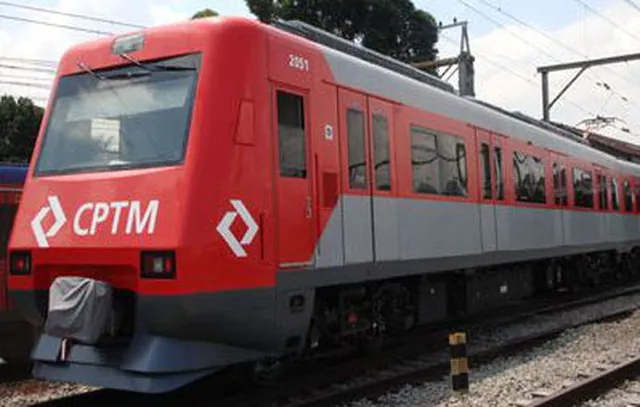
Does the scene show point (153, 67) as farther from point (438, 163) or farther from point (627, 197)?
point (627, 197)

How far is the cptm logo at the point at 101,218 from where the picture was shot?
6500 millimetres

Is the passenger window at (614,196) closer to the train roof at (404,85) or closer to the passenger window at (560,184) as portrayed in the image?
the passenger window at (560,184)

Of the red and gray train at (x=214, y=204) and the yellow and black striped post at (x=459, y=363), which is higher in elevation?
the red and gray train at (x=214, y=204)

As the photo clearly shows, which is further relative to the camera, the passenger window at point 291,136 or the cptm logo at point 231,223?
the passenger window at point 291,136

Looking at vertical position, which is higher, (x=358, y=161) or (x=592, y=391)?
(x=358, y=161)

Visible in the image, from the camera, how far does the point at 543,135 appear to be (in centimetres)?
1480

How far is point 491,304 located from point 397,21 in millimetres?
25940

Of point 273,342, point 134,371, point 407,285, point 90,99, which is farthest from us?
point 407,285

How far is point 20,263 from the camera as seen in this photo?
726cm

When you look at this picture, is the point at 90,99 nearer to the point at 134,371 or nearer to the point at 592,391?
the point at 134,371

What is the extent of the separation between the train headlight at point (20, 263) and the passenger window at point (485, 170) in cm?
660

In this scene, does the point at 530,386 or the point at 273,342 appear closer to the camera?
the point at 273,342

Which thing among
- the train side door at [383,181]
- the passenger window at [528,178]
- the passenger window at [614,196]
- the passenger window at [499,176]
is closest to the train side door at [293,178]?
the train side door at [383,181]

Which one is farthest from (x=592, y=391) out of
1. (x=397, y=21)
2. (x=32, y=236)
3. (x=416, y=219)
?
(x=397, y=21)
